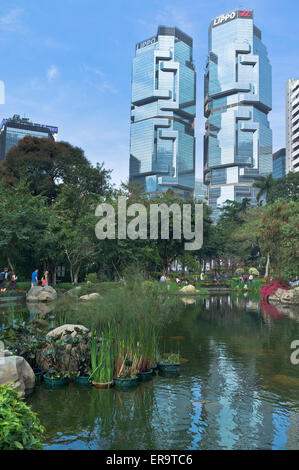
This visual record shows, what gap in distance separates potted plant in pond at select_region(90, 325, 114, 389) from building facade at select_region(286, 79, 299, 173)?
344 feet

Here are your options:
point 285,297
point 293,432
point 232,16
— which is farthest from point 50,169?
point 232,16

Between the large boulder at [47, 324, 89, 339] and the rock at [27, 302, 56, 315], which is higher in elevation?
the large boulder at [47, 324, 89, 339]

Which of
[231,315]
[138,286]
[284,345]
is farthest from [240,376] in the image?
[231,315]

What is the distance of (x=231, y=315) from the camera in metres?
16.2

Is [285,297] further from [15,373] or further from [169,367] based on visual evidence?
[15,373]

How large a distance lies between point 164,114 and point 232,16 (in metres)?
52.7

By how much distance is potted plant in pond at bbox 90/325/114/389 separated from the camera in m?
6.29

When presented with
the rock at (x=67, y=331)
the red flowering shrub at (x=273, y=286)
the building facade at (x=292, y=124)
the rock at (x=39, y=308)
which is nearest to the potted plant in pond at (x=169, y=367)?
the rock at (x=67, y=331)

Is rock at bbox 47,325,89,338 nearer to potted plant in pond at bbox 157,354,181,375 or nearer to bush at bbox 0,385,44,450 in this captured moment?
potted plant in pond at bbox 157,354,181,375

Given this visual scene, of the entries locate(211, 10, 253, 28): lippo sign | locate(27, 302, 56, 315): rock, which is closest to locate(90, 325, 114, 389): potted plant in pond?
locate(27, 302, 56, 315): rock

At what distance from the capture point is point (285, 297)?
22.0 m

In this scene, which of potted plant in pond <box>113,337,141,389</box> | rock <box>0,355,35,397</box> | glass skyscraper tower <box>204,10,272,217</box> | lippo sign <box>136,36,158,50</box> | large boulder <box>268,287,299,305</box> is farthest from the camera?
lippo sign <box>136,36,158,50</box>

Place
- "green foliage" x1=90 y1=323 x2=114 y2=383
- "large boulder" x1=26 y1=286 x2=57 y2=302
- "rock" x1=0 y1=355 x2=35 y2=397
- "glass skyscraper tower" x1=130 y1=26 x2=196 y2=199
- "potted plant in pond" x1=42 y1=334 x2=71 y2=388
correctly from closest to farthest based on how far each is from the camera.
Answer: "rock" x1=0 y1=355 x2=35 y2=397, "green foliage" x1=90 y1=323 x2=114 y2=383, "potted plant in pond" x1=42 y1=334 x2=71 y2=388, "large boulder" x1=26 y1=286 x2=57 y2=302, "glass skyscraper tower" x1=130 y1=26 x2=196 y2=199
